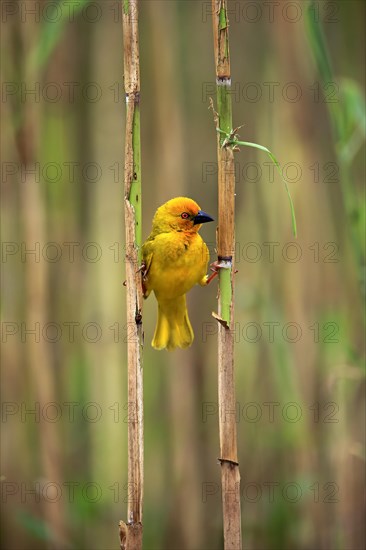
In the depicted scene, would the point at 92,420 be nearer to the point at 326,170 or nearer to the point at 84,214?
the point at 84,214

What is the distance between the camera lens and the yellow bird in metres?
2.43

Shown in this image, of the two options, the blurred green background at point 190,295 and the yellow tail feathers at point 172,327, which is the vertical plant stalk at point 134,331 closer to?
the yellow tail feathers at point 172,327

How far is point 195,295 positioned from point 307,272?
477 mm

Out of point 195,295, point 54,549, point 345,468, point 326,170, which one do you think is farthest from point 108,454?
point 326,170

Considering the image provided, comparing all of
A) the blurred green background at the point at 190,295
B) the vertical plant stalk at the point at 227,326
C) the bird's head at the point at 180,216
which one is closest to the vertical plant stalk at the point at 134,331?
the vertical plant stalk at the point at 227,326

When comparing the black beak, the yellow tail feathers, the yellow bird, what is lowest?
the yellow tail feathers

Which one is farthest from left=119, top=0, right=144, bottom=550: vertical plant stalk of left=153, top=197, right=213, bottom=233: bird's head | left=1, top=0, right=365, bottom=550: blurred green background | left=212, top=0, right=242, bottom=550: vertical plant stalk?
left=1, top=0, right=365, bottom=550: blurred green background

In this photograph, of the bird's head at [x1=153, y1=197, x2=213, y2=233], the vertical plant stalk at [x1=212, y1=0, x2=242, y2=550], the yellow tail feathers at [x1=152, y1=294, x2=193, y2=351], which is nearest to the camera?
the vertical plant stalk at [x1=212, y1=0, x2=242, y2=550]

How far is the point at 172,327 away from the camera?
2574 mm

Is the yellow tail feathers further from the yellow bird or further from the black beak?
the black beak

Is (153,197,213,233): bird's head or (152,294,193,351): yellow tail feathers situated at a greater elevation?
(153,197,213,233): bird's head

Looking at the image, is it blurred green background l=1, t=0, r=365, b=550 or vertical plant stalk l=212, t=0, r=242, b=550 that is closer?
vertical plant stalk l=212, t=0, r=242, b=550

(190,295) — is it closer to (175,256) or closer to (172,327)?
(172,327)

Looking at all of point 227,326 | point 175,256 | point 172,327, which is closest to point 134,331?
point 227,326
